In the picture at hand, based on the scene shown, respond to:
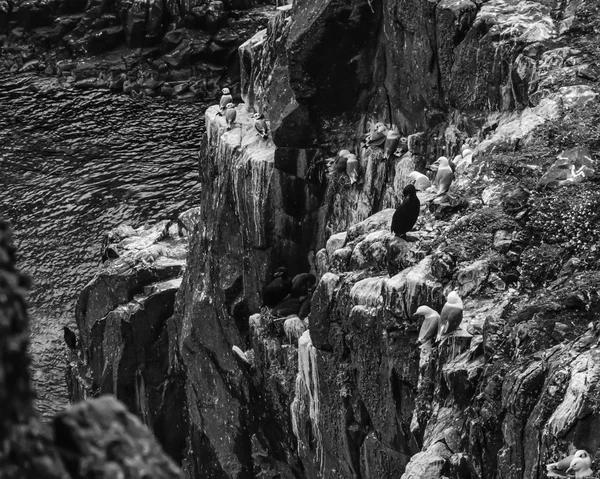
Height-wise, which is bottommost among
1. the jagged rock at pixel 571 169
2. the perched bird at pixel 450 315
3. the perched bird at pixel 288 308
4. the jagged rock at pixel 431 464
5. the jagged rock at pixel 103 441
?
the perched bird at pixel 288 308

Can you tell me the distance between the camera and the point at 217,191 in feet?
88.2

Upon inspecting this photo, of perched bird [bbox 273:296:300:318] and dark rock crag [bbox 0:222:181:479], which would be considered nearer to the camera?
dark rock crag [bbox 0:222:181:479]

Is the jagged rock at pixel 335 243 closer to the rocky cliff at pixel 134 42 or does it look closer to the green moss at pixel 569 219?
the green moss at pixel 569 219

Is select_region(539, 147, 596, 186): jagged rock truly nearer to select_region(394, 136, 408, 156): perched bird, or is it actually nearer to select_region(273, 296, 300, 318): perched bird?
select_region(394, 136, 408, 156): perched bird

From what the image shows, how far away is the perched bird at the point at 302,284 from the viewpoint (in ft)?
76.1

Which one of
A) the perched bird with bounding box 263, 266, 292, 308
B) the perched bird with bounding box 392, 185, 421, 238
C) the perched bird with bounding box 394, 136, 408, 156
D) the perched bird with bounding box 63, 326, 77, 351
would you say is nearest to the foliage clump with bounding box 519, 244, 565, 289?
the perched bird with bounding box 392, 185, 421, 238

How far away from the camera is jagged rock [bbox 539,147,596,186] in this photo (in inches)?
639

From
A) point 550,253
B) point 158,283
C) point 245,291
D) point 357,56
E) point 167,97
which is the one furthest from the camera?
point 167,97

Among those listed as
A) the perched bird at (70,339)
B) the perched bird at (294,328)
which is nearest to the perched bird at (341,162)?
the perched bird at (294,328)

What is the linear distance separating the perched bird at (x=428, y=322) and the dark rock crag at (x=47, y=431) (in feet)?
33.9

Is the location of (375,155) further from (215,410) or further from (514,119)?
(215,410)

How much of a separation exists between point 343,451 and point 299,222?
749cm

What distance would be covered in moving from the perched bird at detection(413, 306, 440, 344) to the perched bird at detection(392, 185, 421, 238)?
1.86 m

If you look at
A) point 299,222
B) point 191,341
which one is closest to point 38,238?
point 191,341
